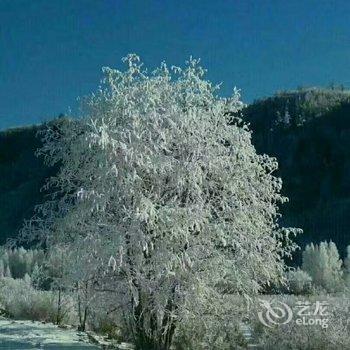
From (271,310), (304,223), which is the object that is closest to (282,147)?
(304,223)

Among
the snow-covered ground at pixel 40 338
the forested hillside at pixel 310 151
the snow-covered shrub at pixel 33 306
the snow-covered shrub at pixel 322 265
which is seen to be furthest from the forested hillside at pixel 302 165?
the snow-covered ground at pixel 40 338

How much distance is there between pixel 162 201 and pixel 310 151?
129 metres

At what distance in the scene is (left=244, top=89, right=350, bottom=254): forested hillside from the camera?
381ft

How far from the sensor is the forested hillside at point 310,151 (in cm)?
11612

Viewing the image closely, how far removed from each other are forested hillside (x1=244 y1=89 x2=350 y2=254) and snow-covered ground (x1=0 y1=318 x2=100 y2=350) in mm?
→ 86714

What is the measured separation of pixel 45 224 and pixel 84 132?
215 centimetres

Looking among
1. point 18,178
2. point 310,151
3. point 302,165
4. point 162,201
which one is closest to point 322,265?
point 162,201

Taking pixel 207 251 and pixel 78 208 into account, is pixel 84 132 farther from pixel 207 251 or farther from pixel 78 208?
pixel 207 251

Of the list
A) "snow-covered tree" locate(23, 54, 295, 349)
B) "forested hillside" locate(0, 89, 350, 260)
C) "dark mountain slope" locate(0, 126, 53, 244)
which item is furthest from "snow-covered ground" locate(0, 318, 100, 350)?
"forested hillside" locate(0, 89, 350, 260)

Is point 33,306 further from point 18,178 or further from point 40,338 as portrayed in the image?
point 18,178

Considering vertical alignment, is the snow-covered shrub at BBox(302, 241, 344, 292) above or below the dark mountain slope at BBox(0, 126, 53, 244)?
below

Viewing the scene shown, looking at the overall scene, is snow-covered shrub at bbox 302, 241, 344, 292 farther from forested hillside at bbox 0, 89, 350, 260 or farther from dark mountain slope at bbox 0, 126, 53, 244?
dark mountain slope at bbox 0, 126, 53, 244

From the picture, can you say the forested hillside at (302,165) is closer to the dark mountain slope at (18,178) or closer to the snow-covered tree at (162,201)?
the dark mountain slope at (18,178)

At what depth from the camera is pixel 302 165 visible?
452 ft
